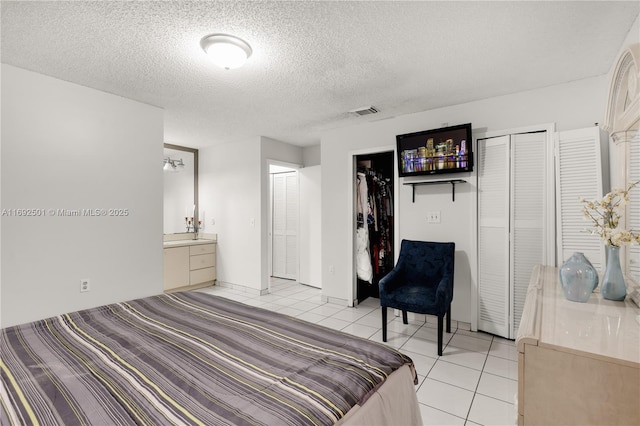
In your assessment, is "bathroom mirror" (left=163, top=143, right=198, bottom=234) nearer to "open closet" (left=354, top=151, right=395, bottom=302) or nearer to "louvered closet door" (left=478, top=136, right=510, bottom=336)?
"open closet" (left=354, top=151, right=395, bottom=302)

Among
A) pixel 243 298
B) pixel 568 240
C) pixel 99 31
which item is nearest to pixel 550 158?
pixel 568 240

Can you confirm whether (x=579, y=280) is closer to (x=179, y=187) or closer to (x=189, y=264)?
(x=189, y=264)

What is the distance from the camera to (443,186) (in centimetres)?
331

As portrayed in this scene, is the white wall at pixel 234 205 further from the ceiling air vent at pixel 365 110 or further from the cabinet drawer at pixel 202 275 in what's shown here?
the ceiling air vent at pixel 365 110

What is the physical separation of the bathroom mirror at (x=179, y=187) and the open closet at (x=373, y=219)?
3124 millimetres

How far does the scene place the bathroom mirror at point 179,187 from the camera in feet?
16.9

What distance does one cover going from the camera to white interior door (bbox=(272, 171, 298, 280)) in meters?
5.44

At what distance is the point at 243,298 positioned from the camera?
447cm

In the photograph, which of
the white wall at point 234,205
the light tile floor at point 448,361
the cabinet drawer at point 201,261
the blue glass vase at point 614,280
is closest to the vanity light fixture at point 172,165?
the white wall at point 234,205

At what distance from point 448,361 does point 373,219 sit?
80.4 inches

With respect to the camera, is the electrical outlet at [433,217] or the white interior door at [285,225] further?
the white interior door at [285,225]

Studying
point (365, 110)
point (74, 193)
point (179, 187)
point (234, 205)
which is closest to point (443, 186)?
point (365, 110)

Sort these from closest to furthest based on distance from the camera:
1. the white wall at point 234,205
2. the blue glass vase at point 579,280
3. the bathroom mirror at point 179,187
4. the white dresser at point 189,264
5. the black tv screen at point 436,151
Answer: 1. the blue glass vase at point 579,280
2. the black tv screen at point 436,151
3. the white dresser at point 189,264
4. the white wall at point 234,205
5. the bathroom mirror at point 179,187

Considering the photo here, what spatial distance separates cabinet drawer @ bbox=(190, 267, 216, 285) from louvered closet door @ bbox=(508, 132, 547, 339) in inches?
172
